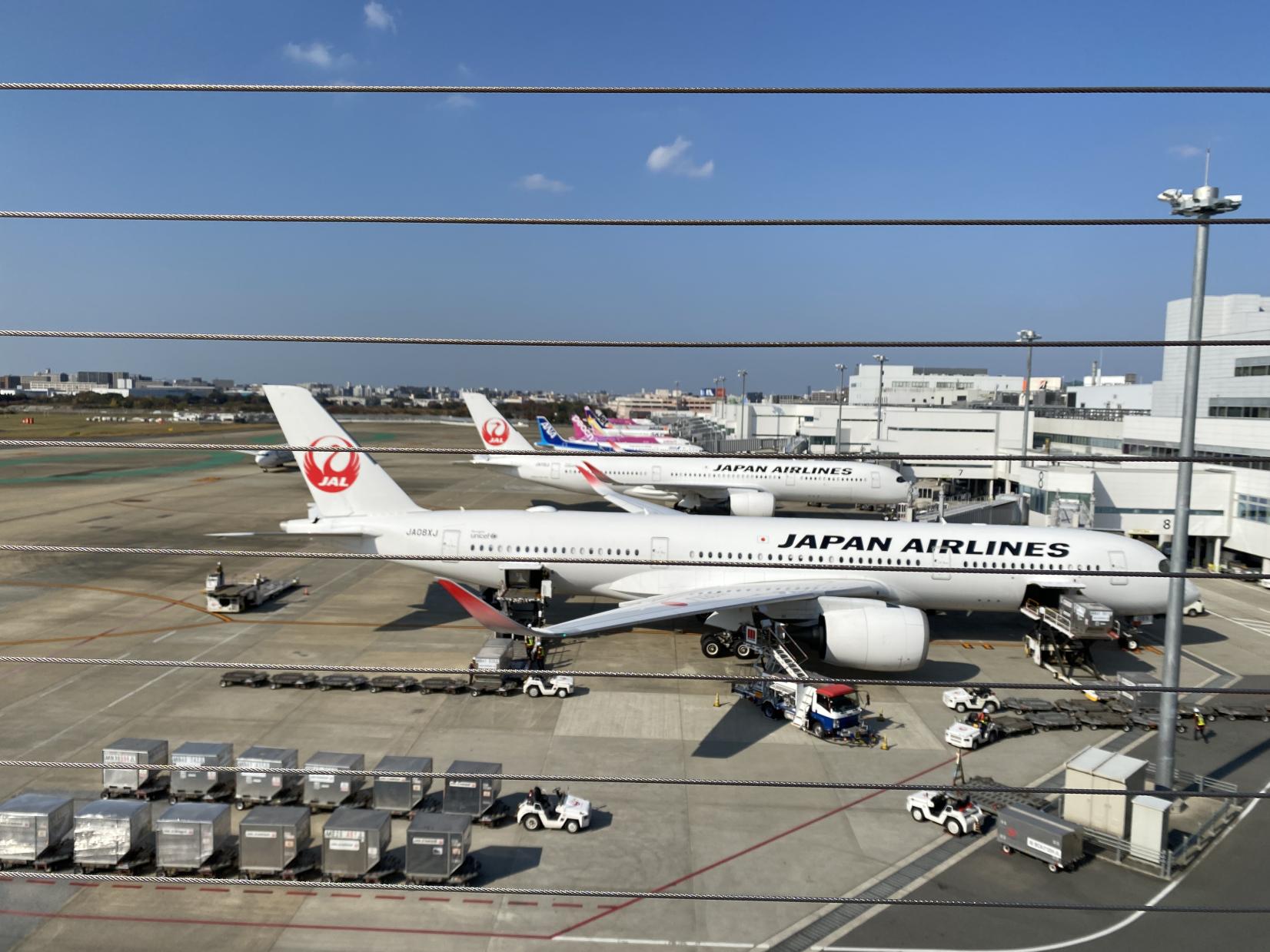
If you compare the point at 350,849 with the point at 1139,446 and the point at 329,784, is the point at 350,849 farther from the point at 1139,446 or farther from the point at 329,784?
the point at 1139,446

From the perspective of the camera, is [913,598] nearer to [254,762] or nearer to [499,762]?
[499,762]

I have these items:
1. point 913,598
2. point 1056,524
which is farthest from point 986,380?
point 913,598

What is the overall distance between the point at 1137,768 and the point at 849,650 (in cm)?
747

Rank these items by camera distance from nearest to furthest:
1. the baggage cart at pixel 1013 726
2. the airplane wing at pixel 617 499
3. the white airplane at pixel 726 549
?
the baggage cart at pixel 1013 726
the white airplane at pixel 726 549
the airplane wing at pixel 617 499

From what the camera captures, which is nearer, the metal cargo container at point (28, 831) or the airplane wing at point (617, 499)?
the metal cargo container at point (28, 831)

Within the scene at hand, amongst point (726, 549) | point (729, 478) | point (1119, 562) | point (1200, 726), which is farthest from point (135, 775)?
point (729, 478)

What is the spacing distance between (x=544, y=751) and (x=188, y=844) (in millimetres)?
6677

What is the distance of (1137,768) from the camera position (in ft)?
44.1

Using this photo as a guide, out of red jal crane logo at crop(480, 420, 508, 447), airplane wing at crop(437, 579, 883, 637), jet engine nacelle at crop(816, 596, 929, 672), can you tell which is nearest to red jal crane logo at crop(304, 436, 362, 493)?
airplane wing at crop(437, 579, 883, 637)

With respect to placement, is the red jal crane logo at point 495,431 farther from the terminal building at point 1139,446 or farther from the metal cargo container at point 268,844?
the metal cargo container at point 268,844

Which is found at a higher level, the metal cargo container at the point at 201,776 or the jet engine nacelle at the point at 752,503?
the jet engine nacelle at the point at 752,503

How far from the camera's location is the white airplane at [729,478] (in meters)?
44.9

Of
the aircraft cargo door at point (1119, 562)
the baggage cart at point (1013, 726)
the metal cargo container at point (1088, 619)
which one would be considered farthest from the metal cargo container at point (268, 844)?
the aircraft cargo door at point (1119, 562)

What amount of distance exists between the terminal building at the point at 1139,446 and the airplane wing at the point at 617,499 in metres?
8.28
